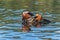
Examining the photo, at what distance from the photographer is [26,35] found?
15781mm

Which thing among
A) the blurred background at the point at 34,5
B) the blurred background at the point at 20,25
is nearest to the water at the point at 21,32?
the blurred background at the point at 20,25

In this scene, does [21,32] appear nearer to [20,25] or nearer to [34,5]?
[20,25]

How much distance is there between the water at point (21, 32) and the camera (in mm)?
15466

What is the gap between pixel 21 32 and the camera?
16516 mm

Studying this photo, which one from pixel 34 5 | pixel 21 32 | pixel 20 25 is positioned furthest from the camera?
pixel 34 5

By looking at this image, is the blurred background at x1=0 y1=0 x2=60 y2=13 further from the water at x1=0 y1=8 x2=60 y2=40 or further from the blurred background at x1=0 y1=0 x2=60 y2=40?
the water at x1=0 y1=8 x2=60 y2=40

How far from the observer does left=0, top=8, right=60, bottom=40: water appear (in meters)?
15.5

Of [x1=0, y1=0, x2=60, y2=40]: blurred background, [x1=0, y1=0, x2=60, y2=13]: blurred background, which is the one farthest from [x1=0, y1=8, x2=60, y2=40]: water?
[x1=0, y1=0, x2=60, y2=13]: blurred background

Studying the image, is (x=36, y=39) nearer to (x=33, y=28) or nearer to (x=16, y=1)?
(x=33, y=28)

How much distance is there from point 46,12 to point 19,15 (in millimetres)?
2262

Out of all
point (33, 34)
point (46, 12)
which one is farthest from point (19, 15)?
point (33, 34)

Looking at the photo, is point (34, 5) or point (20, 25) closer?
point (20, 25)

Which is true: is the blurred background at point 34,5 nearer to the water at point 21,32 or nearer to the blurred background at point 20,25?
the blurred background at point 20,25

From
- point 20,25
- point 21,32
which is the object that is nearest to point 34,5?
point 20,25
